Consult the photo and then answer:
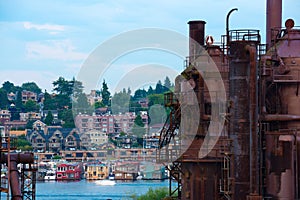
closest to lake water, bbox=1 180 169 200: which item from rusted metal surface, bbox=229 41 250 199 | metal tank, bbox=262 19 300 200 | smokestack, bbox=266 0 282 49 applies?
smokestack, bbox=266 0 282 49

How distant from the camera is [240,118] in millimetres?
41438

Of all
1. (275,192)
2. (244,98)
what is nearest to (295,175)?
(275,192)

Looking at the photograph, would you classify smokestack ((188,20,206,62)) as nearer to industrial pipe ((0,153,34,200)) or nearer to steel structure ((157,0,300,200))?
steel structure ((157,0,300,200))

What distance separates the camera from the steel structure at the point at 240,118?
41.2m

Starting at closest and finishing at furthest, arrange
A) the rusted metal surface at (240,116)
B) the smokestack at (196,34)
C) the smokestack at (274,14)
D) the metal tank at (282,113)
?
the rusted metal surface at (240,116), the metal tank at (282,113), the smokestack at (196,34), the smokestack at (274,14)

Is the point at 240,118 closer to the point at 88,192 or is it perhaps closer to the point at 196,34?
the point at 196,34

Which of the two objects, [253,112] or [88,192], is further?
[88,192]

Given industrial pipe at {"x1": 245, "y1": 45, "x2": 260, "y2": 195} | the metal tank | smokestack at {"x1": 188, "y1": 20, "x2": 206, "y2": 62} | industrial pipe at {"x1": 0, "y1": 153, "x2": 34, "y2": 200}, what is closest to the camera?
industrial pipe at {"x1": 245, "y1": 45, "x2": 260, "y2": 195}

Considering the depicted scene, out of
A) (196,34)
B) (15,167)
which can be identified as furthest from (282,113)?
(15,167)

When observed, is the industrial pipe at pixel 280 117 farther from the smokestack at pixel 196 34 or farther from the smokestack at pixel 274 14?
the smokestack at pixel 196 34

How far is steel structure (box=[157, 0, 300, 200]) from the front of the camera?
41.2 meters

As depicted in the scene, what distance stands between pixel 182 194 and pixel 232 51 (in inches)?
368

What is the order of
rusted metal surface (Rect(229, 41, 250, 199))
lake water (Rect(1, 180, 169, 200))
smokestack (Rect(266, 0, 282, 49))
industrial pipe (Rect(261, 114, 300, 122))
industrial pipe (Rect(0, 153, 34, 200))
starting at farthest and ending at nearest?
lake water (Rect(1, 180, 169, 200)), smokestack (Rect(266, 0, 282, 49)), industrial pipe (Rect(0, 153, 34, 200)), industrial pipe (Rect(261, 114, 300, 122)), rusted metal surface (Rect(229, 41, 250, 199))

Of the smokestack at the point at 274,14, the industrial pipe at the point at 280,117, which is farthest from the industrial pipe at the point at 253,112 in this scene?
the smokestack at the point at 274,14
